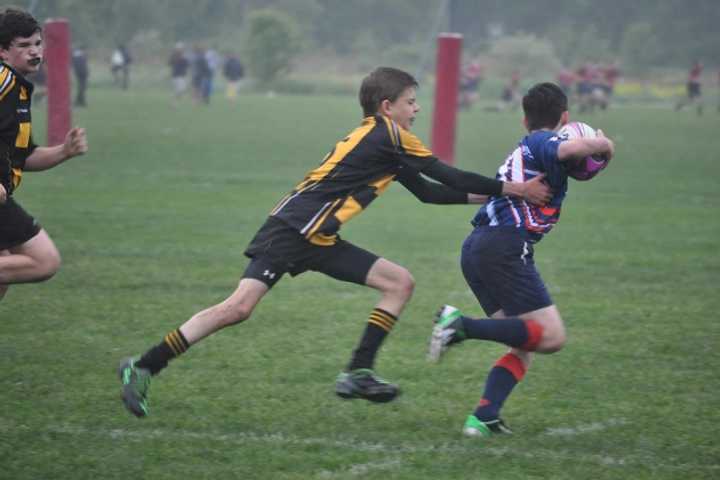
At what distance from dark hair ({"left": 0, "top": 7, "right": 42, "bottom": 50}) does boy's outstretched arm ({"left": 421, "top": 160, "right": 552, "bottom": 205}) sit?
2078 millimetres

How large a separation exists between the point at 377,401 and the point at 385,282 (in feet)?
1.84

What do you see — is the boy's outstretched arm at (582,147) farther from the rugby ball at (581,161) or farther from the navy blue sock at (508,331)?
the navy blue sock at (508,331)

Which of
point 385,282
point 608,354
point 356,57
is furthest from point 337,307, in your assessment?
point 356,57

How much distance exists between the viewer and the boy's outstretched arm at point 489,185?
483cm

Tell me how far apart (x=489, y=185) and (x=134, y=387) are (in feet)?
6.01

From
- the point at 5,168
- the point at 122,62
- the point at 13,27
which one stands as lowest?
the point at 122,62

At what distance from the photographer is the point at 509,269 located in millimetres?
4867

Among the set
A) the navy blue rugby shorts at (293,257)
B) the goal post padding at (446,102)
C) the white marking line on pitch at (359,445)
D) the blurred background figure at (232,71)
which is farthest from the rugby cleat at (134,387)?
the blurred background figure at (232,71)

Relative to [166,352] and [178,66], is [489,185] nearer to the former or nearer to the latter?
[166,352]

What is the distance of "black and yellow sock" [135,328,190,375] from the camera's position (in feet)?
16.0

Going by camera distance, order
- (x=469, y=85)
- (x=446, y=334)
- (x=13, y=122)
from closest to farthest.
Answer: (x=446, y=334), (x=13, y=122), (x=469, y=85)

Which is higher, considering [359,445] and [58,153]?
[58,153]

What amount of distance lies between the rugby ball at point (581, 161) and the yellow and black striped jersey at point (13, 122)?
8.52 ft

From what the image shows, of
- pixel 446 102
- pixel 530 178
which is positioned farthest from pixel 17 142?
pixel 446 102
